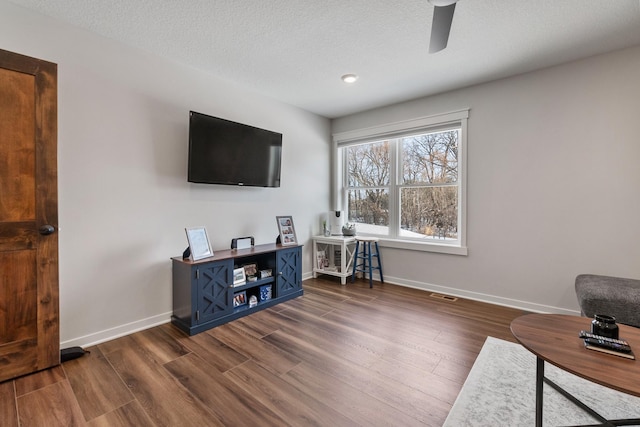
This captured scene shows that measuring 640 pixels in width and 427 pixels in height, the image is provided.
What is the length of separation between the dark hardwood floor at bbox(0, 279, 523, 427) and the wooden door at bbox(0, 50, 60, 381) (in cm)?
23

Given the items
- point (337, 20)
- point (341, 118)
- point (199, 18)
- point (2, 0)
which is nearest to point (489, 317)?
point (337, 20)

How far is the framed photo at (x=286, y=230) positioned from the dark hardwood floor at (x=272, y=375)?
0.97 metres

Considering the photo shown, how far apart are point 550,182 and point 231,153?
10.8ft

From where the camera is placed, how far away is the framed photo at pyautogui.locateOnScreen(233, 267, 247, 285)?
290cm

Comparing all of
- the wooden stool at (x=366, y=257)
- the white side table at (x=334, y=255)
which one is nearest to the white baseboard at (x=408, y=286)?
the wooden stool at (x=366, y=257)

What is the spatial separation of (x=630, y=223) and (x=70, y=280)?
15.5ft

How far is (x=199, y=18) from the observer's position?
2127mm

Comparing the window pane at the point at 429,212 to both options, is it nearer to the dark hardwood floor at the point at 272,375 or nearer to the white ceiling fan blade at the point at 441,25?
the dark hardwood floor at the point at 272,375

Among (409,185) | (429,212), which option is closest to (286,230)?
(409,185)

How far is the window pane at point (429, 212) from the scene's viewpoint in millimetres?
3607

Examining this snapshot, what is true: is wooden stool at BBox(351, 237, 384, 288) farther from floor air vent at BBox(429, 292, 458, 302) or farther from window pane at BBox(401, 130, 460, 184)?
window pane at BBox(401, 130, 460, 184)

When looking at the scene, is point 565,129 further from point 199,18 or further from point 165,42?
point 165,42

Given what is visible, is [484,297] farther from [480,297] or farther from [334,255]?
[334,255]

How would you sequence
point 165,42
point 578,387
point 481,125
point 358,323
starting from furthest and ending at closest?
point 481,125
point 358,323
point 165,42
point 578,387
